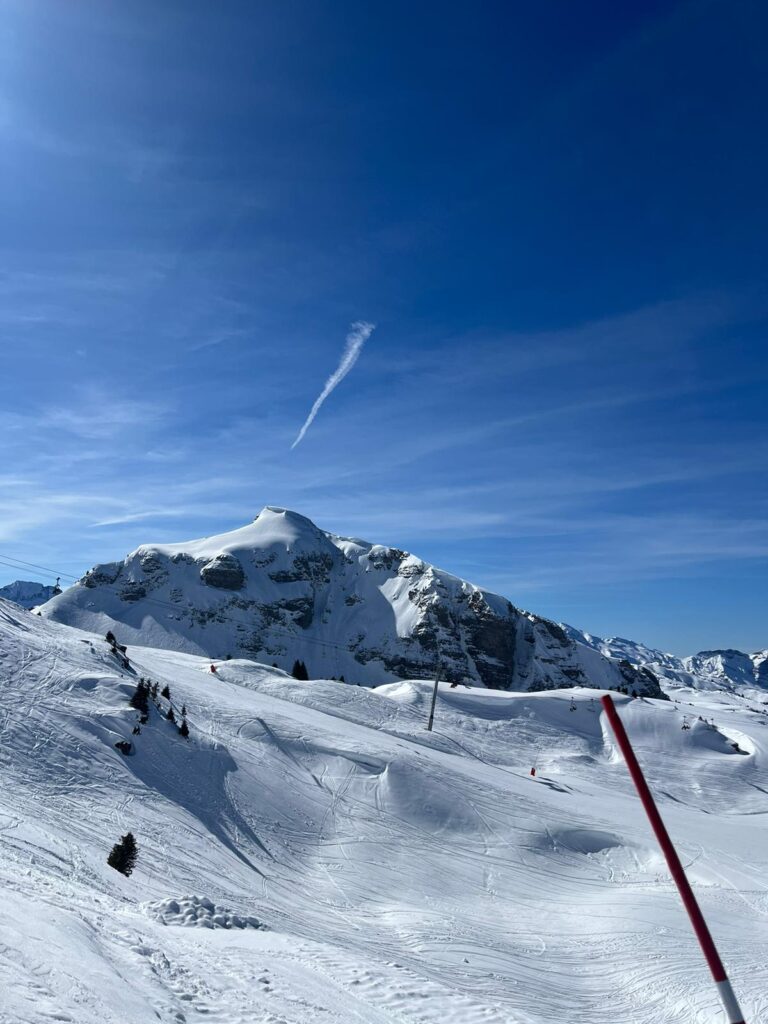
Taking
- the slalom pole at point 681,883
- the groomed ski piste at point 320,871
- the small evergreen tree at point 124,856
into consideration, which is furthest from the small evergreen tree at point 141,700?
the slalom pole at point 681,883

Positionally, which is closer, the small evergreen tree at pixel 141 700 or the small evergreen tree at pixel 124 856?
the small evergreen tree at pixel 124 856

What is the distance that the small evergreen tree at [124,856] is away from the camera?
1527 cm

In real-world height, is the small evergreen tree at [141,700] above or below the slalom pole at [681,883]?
below

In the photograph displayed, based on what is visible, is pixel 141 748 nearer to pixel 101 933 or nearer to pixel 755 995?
pixel 101 933

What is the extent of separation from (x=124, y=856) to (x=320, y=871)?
904cm

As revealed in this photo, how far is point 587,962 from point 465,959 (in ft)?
12.3

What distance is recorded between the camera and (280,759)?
31016 millimetres

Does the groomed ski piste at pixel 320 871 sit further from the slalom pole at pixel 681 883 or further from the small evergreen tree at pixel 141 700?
the slalom pole at pixel 681 883

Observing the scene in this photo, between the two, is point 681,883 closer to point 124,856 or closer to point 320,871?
point 124,856

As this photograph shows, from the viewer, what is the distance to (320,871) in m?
22.4

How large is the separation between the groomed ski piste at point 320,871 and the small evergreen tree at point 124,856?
0.35 meters

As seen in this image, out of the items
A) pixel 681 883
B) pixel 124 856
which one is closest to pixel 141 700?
pixel 124 856

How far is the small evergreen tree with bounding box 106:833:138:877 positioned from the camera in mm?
15273

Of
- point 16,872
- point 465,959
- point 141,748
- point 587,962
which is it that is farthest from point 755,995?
point 141,748
